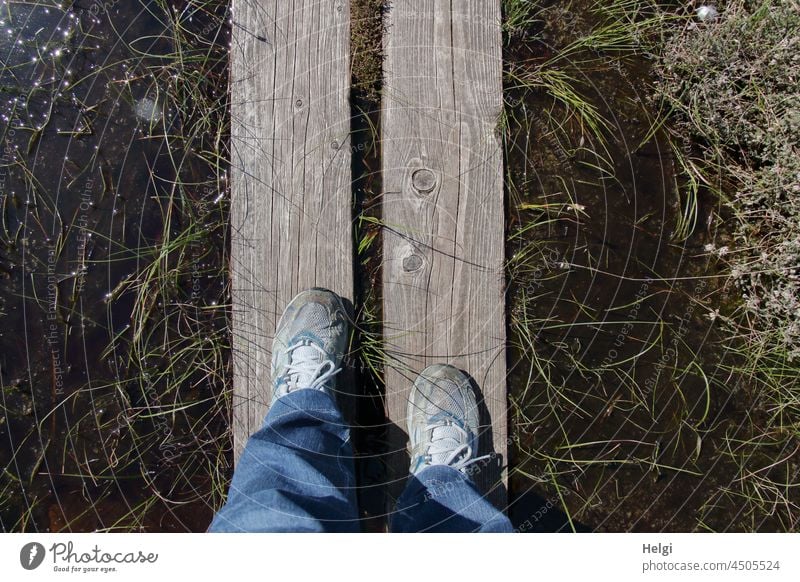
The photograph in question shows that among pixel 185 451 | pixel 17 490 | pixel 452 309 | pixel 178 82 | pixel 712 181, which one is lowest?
pixel 17 490

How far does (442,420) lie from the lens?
233 centimetres

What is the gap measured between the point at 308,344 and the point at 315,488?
22.9 inches

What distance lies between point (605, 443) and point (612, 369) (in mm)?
344

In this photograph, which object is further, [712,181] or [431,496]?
[712,181]

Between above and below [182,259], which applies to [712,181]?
above

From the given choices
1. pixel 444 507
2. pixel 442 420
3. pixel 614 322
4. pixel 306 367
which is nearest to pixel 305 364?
pixel 306 367

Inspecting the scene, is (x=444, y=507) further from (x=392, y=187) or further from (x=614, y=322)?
(x=392, y=187)

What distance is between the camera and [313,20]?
7.89 ft

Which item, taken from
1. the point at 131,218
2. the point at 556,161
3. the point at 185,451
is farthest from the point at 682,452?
the point at 131,218

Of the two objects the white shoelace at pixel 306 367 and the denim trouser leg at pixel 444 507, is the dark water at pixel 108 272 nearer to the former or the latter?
the white shoelace at pixel 306 367

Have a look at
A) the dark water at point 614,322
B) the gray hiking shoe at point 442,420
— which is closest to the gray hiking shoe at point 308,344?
the gray hiking shoe at point 442,420

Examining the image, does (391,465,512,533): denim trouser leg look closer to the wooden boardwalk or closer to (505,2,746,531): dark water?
the wooden boardwalk

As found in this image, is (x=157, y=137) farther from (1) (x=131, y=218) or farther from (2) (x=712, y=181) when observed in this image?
(2) (x=712, y=181)

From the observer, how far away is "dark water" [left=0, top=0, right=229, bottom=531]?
8.00ft
